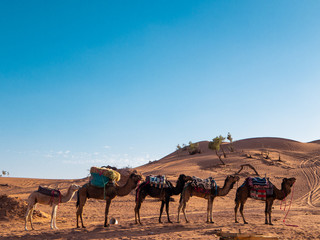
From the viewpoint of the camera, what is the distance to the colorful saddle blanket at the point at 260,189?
44.7ft

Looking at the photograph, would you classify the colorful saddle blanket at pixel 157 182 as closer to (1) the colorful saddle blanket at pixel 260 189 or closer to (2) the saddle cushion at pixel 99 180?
(2) the saddle cushion at pixel 99 180

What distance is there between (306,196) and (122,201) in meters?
16.8

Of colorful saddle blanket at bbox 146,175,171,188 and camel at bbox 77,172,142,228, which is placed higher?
colorful saddle blanket at bbox 146,175,171,188

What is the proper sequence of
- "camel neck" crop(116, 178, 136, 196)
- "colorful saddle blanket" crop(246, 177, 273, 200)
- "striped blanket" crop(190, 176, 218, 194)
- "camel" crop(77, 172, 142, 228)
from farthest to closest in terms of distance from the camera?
"striped blanket" crop(190, 176, 218, 194) → "colorful saddle blanket" crop(246, 177, 273, 200) → "camel neck" crop(116, 178, 136, 196) → "camel" crop(77, 172, 142, 228)

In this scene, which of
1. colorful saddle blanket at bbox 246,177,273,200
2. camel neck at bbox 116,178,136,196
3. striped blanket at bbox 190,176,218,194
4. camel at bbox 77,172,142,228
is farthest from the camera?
striped blanket at bbox 190,176,218,194

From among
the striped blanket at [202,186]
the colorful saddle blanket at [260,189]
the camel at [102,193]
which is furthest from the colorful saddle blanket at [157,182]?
the colorful saddle blanket at [260,189]

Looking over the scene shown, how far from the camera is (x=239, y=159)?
133 ft

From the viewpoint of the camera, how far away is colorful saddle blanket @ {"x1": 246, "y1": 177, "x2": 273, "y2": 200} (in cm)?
1362

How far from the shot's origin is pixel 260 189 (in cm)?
1366

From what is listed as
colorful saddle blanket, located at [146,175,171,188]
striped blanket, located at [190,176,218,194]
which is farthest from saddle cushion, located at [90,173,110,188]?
striped blanket, located at [190,176,218,194]

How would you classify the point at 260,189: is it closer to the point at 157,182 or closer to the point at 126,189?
the point at 157,182

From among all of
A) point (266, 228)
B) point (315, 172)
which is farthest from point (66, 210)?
point (315, 172)

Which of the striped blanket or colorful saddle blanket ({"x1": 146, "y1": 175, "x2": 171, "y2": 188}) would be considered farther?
the striped blanket

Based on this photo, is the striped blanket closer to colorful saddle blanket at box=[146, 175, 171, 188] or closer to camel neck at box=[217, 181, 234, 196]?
camel neck at box=[217, 181, 234, 196]
